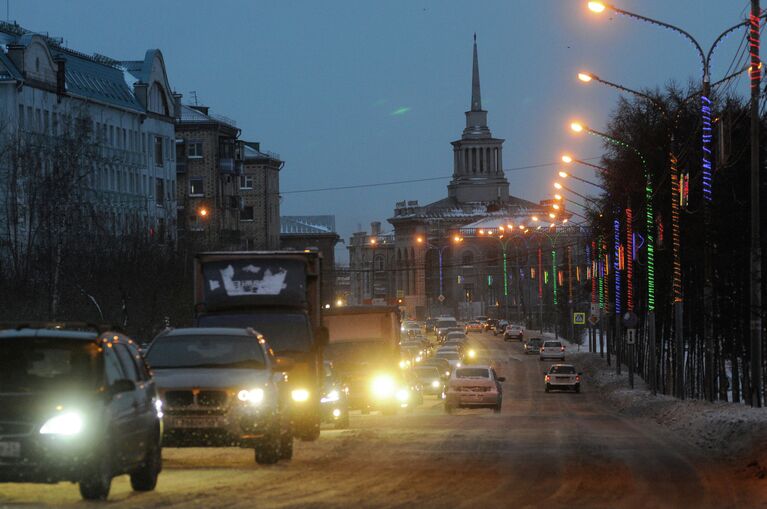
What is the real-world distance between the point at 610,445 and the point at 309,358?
5.21 m

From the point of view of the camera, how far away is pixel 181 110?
144750mm

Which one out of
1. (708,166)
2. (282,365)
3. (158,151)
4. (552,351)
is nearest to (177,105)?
(158,151)

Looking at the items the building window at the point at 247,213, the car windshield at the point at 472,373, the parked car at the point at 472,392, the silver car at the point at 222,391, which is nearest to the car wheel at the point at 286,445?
the silver car at the point at 222,391

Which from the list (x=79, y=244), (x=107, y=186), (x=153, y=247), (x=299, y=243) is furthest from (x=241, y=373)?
(x=299, y=243)

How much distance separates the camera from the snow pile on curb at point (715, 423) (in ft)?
90.4

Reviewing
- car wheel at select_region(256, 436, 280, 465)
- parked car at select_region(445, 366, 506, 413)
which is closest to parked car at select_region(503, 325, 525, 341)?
parked car at select_region(445, 366, 506, 413)

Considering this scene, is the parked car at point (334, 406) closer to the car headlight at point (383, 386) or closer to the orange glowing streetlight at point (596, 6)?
the orange glowing streetlight at point (596, 6)

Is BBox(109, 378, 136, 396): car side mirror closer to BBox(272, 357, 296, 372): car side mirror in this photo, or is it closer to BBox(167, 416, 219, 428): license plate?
BBox(167, 416, 219, 428): license plate

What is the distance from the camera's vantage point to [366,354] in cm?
5528

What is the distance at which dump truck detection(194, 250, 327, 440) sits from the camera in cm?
2930

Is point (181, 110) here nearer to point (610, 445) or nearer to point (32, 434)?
point (610, 445)

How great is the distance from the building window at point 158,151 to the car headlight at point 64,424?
345 ft

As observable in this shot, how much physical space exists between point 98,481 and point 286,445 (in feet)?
23.0

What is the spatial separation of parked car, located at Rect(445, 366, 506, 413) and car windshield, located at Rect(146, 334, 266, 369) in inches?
1215
